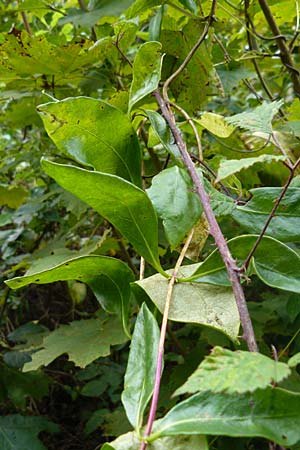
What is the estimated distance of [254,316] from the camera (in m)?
1.04

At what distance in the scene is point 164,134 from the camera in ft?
1.90

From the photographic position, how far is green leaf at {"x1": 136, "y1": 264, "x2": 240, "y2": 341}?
0.44 metres

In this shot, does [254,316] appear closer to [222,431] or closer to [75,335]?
[75,335]

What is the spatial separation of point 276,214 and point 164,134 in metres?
0.16

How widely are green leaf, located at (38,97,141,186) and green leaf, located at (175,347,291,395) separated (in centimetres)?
28

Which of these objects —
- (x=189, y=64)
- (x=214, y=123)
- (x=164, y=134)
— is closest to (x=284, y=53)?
(x=189, y=64)

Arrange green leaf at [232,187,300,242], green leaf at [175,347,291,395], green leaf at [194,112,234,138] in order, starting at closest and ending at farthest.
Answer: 1. green leaf at [175,347,291,395]
2. green leaf at [232,187,300,242]
3. green leaf at [194,112,234,138]

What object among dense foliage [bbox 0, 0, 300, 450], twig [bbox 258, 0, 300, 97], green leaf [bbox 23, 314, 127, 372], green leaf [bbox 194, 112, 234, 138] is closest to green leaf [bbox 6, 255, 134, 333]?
dense foliage [bbox 0, 0, 300, 450]

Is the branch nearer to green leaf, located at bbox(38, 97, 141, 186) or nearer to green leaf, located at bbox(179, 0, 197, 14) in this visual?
green leaf, located at bbox(38, 97, 141, 186)

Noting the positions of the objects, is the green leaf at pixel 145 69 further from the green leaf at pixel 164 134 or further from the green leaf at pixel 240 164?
the green leaf at pixel 240 164

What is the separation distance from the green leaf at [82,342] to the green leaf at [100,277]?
35cm

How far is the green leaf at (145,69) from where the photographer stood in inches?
22.5

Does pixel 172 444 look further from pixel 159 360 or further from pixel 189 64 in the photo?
pixel 189 64

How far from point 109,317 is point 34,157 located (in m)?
0.49
